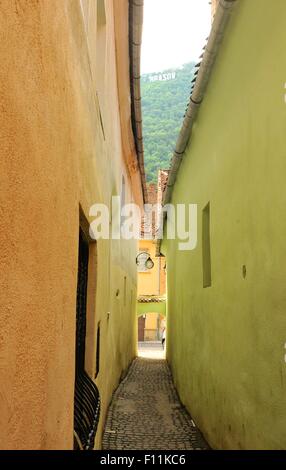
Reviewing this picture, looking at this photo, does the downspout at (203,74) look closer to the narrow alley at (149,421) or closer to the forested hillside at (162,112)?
the narrow alley at (149,421)

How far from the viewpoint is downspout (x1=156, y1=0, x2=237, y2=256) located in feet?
18.5

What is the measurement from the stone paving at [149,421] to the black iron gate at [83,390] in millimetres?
2532

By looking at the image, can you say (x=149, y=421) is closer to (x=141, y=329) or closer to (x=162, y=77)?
(x=141, y=329)

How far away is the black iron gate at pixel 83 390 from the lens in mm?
4250

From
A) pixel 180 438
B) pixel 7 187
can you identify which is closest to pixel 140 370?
pixel 180 438

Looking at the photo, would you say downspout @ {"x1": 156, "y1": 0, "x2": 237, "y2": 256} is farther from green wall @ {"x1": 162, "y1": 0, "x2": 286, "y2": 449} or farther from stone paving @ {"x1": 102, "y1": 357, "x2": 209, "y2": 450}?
stone paving @ {"x1": 102, "y1": 357, "x2": 209, "y2": 450}

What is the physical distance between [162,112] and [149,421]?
5038 cm

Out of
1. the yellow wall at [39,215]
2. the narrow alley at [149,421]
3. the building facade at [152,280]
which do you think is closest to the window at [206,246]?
the narrow alley at [149,421]

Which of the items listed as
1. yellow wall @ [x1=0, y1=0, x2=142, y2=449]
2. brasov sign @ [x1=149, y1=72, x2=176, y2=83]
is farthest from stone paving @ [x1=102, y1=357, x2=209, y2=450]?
brasov sign @ [x1=149, y1=72, x2=176, y2=83]

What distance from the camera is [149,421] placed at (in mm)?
8750

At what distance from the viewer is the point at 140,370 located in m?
16.0

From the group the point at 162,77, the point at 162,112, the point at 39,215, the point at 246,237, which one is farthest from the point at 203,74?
the point at 162,77
